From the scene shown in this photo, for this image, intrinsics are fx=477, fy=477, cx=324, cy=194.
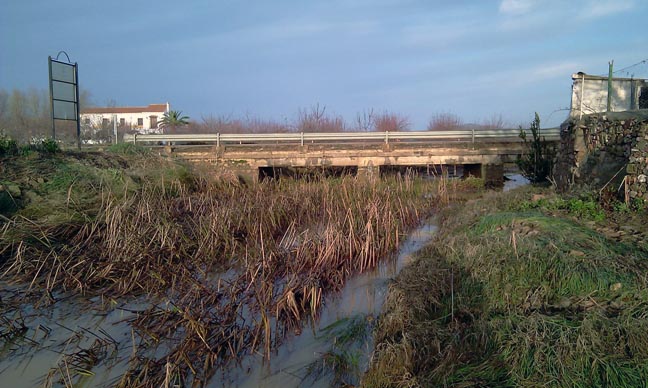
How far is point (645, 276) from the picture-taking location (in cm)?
440

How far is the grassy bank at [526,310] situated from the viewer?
348 centimetres

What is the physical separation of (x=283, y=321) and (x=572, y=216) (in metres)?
4.86

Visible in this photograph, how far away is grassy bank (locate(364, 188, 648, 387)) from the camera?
137 inches

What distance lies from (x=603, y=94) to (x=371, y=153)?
7138mm

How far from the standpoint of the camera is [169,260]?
6863 mm

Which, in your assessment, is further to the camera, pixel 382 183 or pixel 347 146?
pixel 347 146

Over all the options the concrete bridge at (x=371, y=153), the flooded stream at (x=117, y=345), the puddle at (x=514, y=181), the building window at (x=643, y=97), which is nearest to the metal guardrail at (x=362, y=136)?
the concrete bridge at (x=371, y=153)

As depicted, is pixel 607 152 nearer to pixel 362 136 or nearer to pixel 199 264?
pixel 199 264

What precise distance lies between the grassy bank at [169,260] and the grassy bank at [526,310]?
4.16 feet

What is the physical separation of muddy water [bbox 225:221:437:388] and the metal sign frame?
1163cm

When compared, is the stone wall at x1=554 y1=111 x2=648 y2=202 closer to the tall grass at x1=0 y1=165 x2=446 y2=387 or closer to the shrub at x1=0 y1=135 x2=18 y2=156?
the tall grass at x1=0 y1=165 x2=446 y2=387

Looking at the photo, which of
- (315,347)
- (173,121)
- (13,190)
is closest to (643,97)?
(315,347)

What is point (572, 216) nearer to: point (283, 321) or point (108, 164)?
point (283, 321)

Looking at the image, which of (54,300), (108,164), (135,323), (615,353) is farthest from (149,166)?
(615,353)
